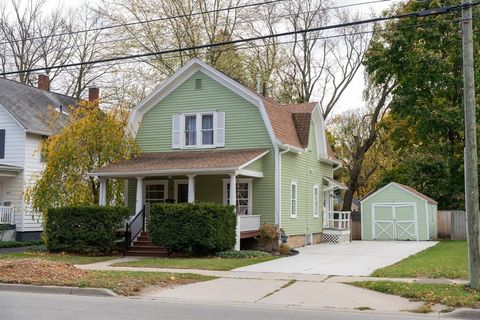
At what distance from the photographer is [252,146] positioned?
79.9 feet

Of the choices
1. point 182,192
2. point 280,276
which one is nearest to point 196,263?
point 280,276

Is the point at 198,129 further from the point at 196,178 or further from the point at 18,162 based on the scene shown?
the point at 18,162

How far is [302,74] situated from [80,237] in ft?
80.6

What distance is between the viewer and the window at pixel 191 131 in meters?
25.5

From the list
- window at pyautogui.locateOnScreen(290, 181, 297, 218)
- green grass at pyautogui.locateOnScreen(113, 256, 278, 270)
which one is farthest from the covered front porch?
green grass at pyautogui.locateOnScreen(113, 256, 278, 270)

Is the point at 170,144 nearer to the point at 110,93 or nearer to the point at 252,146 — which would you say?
the point at 252,146

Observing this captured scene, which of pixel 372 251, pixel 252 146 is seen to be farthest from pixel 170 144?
pixel 372 251

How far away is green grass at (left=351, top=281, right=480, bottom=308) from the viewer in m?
10.6

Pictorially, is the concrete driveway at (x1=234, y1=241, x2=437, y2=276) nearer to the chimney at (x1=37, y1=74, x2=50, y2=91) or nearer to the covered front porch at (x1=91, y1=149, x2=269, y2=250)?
the covered front porch at (x1=91, y1=149, x2=269, y2=250)

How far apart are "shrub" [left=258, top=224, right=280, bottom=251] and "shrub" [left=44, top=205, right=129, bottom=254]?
5.60m

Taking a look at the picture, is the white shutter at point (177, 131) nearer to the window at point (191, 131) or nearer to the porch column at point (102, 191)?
the window at point (191, 131)

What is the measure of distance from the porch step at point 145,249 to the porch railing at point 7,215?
941 centimetres

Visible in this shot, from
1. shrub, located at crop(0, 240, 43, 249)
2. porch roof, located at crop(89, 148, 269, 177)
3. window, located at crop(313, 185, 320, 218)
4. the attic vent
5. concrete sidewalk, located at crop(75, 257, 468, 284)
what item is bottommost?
concrete sidewalk, located at crop(75, 257, 468, 284)

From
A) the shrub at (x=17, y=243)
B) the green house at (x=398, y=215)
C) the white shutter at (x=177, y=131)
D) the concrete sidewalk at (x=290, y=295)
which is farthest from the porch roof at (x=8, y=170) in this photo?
the green house at (x=398, y=215)
